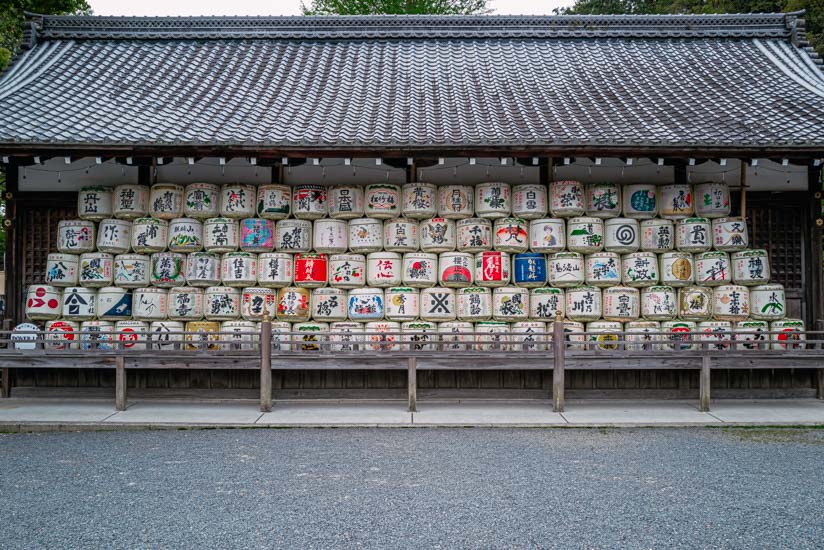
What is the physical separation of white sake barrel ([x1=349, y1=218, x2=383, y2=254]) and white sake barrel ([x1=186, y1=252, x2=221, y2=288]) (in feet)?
6.77

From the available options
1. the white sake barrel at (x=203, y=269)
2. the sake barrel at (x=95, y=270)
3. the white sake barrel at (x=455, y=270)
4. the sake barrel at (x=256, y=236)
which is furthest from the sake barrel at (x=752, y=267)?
the sake barrel at (x=95, y=270)

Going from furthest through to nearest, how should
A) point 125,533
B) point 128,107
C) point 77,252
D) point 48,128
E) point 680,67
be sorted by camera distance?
1. point 680,67
2. point 128,107
3. point 77,252
4. point 48,128
5. point 125,533

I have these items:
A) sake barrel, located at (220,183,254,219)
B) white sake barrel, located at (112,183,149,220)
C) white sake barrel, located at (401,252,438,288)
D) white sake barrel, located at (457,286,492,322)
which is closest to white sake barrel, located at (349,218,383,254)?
white sake barrel, located at (401,252,438,288)

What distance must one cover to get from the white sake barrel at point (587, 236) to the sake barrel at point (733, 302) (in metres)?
1.90

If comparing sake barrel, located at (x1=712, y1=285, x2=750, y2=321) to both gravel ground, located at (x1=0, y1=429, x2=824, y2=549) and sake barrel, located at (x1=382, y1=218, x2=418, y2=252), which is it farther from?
sake barrel, located at (x1=382, y1=218, x2=418, y2=252)

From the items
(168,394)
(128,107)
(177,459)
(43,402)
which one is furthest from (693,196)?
(43,402)

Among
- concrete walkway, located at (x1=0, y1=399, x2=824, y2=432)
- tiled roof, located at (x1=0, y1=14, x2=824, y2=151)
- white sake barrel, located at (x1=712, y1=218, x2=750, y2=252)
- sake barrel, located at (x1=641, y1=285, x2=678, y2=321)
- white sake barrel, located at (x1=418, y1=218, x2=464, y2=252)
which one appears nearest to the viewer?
concrete walkway, located at (x1=0, y1=399, x2=824, y2=432)

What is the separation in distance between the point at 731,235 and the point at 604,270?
77.8 inches

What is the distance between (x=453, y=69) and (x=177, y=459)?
866 centimetres

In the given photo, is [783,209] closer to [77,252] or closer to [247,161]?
[247,161]

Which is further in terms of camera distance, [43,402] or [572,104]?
[572,104]

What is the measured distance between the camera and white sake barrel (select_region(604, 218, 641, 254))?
8125 mm

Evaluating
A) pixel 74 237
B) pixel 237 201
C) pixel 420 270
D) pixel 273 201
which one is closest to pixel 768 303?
pixel 420 270

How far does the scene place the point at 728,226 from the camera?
8.09 meters
